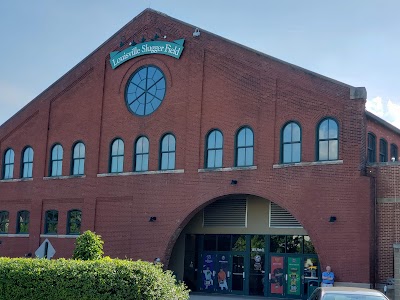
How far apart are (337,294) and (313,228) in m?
13.7

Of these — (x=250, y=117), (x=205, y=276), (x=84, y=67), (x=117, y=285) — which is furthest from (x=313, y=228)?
(x=84, y=67)

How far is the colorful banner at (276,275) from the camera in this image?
97.6 feet

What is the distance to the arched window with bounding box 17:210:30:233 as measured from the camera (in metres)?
36.5

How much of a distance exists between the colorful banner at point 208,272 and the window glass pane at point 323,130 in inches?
366

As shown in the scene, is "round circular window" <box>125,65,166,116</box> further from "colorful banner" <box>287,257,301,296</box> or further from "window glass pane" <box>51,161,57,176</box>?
"colorful banner" <box>287,257,301,296</box>

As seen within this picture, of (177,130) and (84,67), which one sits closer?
(177,130)

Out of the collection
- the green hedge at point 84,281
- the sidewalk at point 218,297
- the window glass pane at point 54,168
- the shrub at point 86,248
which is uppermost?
the window glass pane at point 54,168

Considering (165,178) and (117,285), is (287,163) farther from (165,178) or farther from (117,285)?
(117,285)

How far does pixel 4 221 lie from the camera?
37625 mm

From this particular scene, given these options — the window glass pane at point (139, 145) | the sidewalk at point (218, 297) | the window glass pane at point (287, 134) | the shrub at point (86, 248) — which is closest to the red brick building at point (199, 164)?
the window glass pane at point (287, 134)

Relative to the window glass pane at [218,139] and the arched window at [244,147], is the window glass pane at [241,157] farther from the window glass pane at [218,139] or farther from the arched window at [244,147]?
the window glass pane at [218,139]

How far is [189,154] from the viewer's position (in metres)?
30.5

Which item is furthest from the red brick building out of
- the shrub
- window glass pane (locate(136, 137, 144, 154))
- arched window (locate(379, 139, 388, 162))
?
the shrub

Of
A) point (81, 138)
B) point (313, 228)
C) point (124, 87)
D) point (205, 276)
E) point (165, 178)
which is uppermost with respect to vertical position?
point (124, 87)
